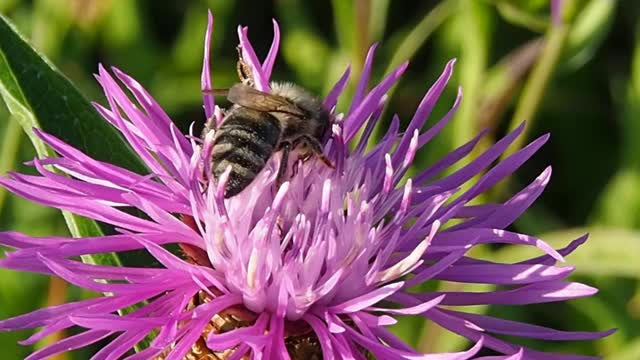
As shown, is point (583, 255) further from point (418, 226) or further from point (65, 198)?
point (65, 198)

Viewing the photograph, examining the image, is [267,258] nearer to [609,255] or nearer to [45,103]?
[45,103]

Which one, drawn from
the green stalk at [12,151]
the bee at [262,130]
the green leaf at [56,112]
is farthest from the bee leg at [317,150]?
the green stalk at [12,151]

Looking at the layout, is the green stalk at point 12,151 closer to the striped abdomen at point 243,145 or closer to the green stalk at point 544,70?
the striped abdomen at point 243,145

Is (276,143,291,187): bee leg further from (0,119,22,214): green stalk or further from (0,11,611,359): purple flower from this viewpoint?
(0,119,22,214): green stalk

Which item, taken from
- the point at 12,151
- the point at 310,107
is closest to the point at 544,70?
the point at 310,107

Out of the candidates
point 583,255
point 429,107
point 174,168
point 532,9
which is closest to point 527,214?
point 583,255

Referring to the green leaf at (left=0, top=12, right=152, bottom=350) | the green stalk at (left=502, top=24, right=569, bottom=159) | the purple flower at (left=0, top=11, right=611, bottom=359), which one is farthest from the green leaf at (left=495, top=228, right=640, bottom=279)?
the green leaf at (left=0, top=12, right=152, bottom=350)
